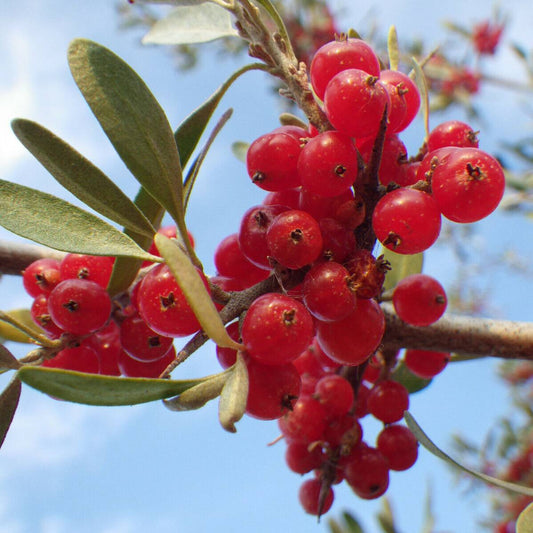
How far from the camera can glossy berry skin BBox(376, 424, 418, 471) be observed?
5.44ft

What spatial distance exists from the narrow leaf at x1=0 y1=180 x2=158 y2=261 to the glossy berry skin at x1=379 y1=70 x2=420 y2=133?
638mm

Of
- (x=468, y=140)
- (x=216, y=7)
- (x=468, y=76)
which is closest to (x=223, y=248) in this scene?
(x=468, y=140)

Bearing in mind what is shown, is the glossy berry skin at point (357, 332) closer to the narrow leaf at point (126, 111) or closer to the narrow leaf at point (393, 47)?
the narrow leaf at point (126, 111)

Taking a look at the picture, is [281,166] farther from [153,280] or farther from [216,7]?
[216,7]

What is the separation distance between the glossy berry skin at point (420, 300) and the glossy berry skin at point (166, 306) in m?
0.55

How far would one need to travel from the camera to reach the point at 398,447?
1.66m

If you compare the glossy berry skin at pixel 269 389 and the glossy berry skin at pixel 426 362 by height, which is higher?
the glossy berry skin at pixel 269 389

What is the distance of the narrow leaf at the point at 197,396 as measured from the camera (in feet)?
3.23

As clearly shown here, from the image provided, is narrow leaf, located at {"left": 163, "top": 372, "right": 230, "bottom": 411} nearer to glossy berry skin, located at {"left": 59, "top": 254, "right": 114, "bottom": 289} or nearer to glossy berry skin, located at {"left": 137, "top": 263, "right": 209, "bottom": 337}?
glossy berry skin, located at {"left": 137, "top": 263, "right": 209, "bottom": 337}

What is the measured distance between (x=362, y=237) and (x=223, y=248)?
12.2 inches

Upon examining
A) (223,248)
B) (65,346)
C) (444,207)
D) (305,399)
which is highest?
(444,207)

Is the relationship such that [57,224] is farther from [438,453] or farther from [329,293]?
[438,453]

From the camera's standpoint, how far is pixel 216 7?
1.60m

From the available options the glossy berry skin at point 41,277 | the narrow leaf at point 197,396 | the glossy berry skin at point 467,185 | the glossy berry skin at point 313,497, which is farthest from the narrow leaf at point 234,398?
the glossy berry skin at point 313,497
